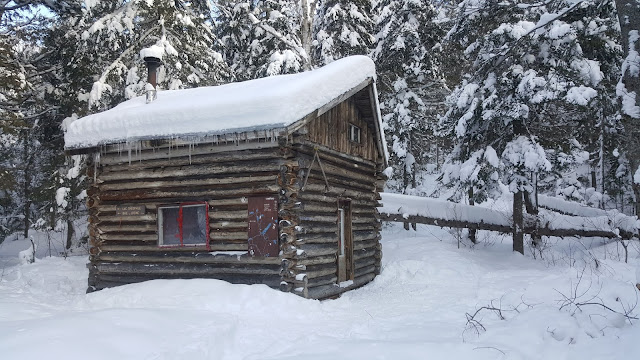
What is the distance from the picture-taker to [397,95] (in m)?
22.6

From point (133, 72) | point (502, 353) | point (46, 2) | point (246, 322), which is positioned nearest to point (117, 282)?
point (246, 322)

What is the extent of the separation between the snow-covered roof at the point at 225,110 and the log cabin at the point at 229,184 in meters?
0.03

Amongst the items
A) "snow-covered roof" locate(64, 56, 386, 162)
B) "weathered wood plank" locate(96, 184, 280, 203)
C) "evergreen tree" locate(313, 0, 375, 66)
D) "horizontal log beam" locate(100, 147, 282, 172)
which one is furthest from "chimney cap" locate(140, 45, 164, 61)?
"evergreen tree" locate(313, 0, 375, 66)

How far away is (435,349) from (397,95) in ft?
58.6

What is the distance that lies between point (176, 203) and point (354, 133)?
5519 millimetres

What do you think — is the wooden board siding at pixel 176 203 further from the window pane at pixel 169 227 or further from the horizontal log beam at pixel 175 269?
the window pane at pixel 169 227

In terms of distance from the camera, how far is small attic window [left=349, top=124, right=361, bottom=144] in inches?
517

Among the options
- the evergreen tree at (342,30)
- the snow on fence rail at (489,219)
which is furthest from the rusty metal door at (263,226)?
the evergreen tree at (342,30)

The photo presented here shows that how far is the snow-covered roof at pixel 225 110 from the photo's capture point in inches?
365

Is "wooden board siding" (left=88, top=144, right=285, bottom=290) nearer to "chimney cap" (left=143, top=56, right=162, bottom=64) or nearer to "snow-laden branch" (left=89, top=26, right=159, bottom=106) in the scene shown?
"chimney cap" (left=143, top=56, right=162, bottom=64)

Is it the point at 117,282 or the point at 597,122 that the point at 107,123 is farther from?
the point at 597,122

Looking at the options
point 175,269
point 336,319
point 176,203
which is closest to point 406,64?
point 176,203

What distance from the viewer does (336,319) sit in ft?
28.8

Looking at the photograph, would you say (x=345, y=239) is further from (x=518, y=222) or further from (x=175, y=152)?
Answer: (x=518, y=222)
